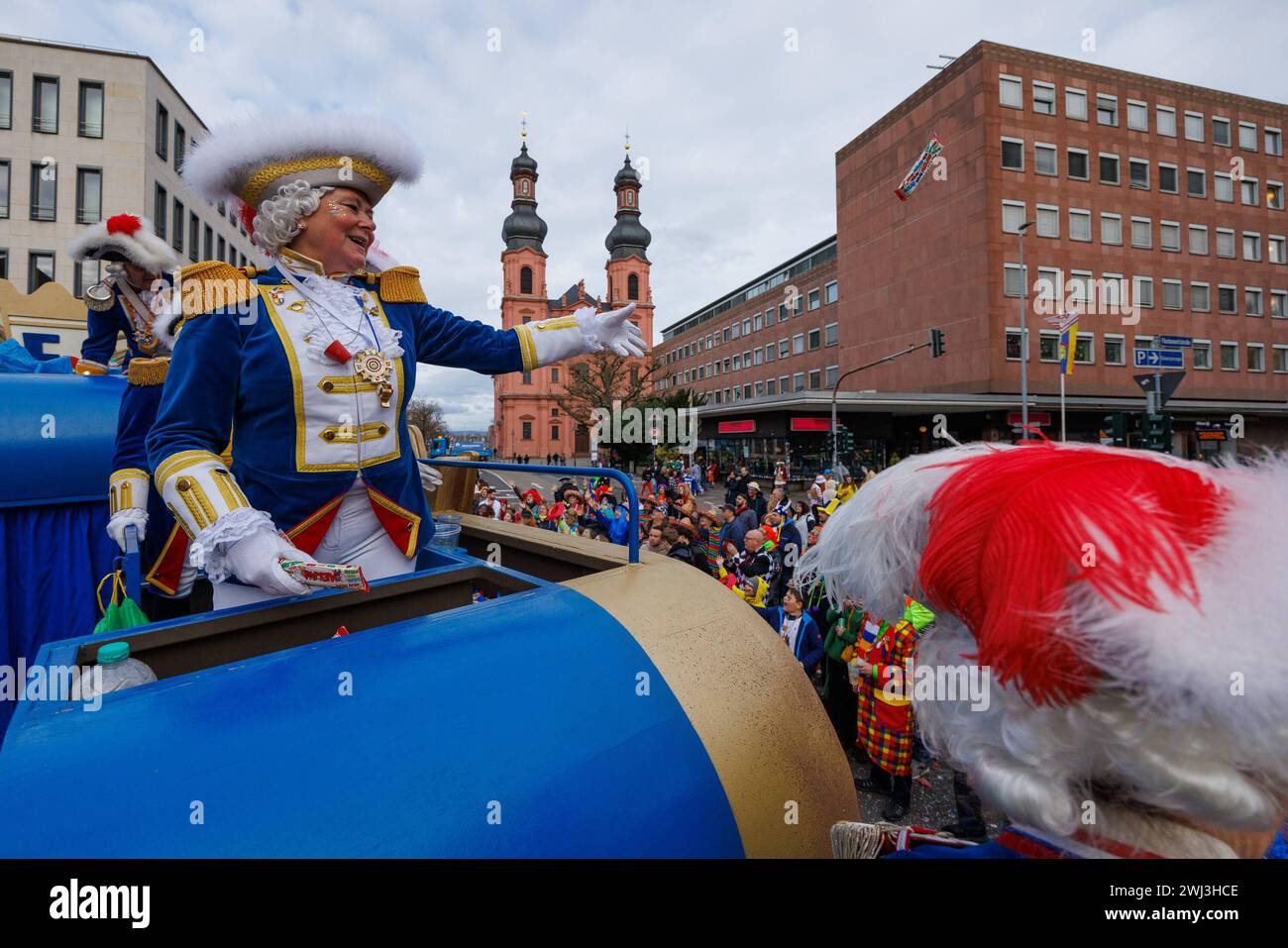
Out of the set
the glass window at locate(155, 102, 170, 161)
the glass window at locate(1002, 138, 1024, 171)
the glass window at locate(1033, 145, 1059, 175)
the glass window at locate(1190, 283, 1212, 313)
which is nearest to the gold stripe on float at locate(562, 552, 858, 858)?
the glass window at locate(155, 102, 170, 161)

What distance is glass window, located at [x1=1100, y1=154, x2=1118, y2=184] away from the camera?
31250 mm

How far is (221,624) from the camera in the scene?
1.52 metres

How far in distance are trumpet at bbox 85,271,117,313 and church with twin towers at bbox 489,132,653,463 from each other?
61198 mm

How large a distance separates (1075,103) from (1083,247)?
268 inches

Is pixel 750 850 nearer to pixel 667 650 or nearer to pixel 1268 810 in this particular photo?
pixel 667 650

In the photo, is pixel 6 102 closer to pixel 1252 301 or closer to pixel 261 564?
pixel 261 564

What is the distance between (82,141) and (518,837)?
32744 mm

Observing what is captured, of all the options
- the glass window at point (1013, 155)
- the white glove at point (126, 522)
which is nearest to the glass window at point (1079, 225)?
the glass window at point (1013, 155)

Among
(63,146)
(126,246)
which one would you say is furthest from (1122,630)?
(63,146)

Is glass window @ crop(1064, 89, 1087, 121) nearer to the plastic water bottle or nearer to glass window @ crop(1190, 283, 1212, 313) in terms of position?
glass window @ crop(1190, 283, 1212, 313)

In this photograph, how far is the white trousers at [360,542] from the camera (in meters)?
2.04

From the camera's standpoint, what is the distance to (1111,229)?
31.2m

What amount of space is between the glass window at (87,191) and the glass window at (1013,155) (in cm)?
3707
